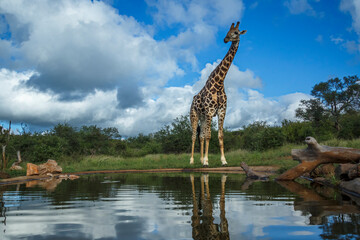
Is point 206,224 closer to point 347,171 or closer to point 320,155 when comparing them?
point 347,171

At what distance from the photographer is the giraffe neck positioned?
13.3 metres

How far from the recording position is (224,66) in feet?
45.0

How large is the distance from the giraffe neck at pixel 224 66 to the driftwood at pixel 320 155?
7469mm

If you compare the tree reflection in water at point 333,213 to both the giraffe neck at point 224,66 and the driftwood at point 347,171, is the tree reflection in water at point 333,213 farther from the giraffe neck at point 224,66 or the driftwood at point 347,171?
the giraffe neck at point 224,66

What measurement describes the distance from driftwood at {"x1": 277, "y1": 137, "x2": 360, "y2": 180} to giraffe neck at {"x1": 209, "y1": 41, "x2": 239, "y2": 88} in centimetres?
747

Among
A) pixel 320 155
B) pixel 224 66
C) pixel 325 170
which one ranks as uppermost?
pixel 224 66

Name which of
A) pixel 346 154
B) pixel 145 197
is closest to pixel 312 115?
pixel 346 154

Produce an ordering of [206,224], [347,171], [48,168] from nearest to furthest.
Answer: [206,224]
[347,171]
[48,168]

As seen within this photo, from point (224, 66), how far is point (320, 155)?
8.03 metres

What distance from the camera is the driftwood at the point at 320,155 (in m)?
6.32

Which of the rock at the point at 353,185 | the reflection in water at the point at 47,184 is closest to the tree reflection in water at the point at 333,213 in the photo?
the rock at the point at 353,185

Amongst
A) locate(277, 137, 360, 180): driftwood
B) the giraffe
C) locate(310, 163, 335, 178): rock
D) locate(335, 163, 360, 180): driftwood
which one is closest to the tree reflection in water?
locate(335, 163, 360, 180): driftwood

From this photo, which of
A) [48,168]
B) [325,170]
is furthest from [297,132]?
[48,168]

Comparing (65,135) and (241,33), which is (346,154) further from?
(65,135)
